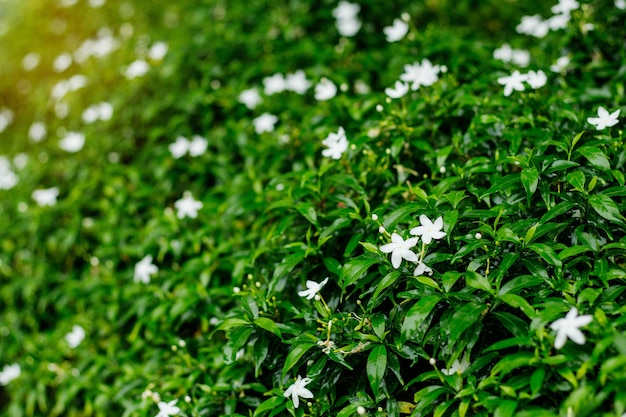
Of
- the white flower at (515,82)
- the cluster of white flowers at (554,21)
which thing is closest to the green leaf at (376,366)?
the white flower at (515,82)

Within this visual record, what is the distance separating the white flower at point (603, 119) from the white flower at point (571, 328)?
100 cm

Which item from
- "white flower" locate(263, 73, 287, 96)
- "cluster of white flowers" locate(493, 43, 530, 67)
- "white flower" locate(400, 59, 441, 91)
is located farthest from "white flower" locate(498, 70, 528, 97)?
"white flower" locate(263, 73, 287, 96)

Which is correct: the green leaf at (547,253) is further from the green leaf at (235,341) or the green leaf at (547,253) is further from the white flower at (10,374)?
the white flower at (10,374)

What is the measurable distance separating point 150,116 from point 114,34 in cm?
164

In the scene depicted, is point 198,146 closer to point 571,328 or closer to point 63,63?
point 63,63

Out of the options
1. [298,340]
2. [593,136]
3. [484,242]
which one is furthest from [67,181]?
[593,136]

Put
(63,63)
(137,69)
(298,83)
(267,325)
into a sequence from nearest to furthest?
1. (267,325)
2. (298,83)
3. (137,69)
4. (63,63)

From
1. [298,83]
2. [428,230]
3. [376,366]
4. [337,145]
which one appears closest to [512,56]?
[298,83]

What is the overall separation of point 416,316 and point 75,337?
6.95ft

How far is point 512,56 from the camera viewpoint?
3.18m

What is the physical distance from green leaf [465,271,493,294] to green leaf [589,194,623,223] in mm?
515

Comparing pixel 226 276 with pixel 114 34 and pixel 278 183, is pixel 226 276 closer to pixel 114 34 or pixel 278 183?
pixel 278 183

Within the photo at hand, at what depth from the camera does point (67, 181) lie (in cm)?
378

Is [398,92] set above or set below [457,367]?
above
